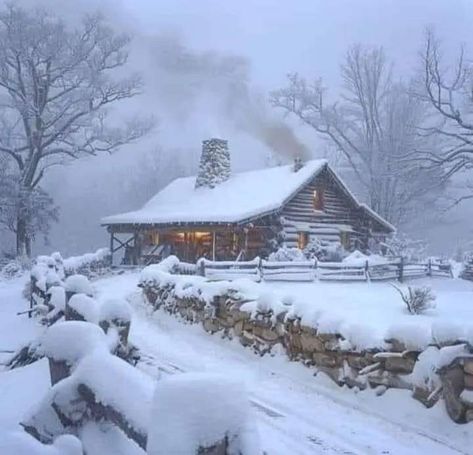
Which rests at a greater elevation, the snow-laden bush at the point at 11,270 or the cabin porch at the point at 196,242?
the cabin porch at the point at 196,242

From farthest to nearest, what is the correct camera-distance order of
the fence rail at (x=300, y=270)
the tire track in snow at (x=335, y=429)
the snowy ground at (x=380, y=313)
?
the fence rail at (x=300, y=270), the snowy ground at (x=380, y=313), the tire track in snow at (x=335, y=429)

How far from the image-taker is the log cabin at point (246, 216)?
25.4 m

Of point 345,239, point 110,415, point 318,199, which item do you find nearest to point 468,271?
point 345,239

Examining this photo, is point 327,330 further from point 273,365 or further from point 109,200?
point 109,200

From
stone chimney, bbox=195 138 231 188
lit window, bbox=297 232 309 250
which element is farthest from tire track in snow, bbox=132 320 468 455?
stone chimney, bbox=195 138 231 188

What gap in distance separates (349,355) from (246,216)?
55.0 feet

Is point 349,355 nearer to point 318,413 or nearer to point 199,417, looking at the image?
point 318,413

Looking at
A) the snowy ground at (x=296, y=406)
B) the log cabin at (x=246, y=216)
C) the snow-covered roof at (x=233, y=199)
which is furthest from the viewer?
the log cabin at (x=246, y=216)

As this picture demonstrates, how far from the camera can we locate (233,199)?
27156mm

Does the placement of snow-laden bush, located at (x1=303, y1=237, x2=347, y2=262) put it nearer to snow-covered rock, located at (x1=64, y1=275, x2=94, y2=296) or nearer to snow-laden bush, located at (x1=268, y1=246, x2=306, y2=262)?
snow-laden bush, located at (x1=268, y1=246, x2=306, y2=262)

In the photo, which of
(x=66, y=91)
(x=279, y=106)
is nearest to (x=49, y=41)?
(x=66, y=91)

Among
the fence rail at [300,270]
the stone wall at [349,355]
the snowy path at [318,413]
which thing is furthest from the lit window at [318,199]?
the snowy path at [318,413]

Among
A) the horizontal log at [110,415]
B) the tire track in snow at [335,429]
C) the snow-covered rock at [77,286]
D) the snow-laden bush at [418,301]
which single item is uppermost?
the snow-covered rock at [77,286]

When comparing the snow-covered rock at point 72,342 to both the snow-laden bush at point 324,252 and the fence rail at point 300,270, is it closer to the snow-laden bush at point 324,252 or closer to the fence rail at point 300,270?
the fence rail at point 300,270
